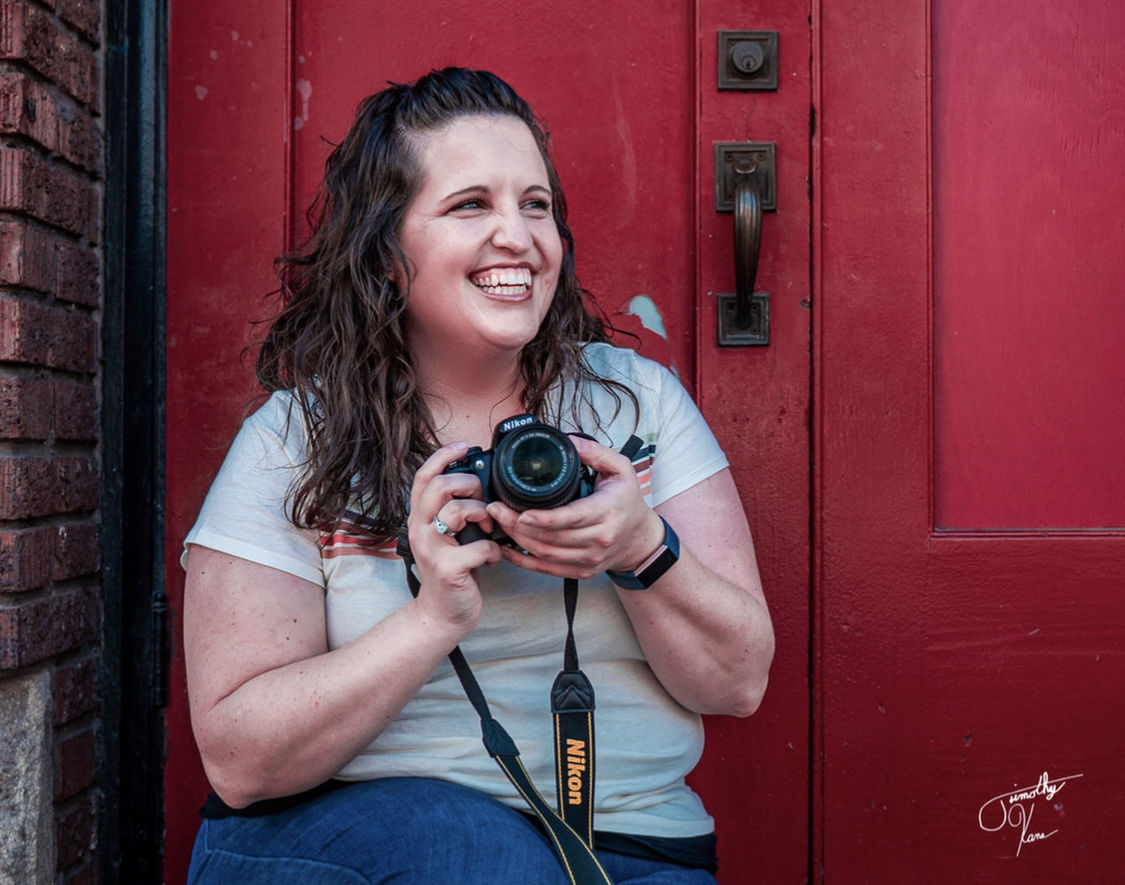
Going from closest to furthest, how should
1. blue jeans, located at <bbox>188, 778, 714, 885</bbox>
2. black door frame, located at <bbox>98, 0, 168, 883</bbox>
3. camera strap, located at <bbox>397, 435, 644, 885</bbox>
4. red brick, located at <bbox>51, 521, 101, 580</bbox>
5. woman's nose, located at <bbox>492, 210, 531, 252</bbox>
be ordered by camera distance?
blue jeans, located at <bbox>188, 778, 714, 885</bbox>, camera strap, located at <bbox>397, 435, 644, 885</bbox>, woman's nose, located at <bbox>492, 210, 531, 252</bbox>, red brick, located at <bbox>51, 521, 101, 580</bbox>, black door frame, located at <bbox>98, 0, 168, 883</bbox>

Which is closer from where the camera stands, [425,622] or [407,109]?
[425,622]

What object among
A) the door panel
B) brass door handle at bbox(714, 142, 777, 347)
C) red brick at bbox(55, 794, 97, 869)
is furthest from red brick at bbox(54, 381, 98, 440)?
the door panel

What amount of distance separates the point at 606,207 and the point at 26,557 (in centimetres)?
95

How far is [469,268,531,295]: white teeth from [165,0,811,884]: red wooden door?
0.36 metres

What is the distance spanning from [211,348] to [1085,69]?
1401 mm

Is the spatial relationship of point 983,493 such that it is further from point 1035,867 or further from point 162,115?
point 162,115

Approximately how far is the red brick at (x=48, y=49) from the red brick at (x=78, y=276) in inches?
8.4

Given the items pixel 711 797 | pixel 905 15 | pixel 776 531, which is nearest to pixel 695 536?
pixel 776 531

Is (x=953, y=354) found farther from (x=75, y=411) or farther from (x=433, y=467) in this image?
(x=75, y=411)

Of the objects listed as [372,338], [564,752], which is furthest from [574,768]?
[372,338]

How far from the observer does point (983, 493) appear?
1.59 meters

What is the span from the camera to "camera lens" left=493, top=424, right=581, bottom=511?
1.05 meters

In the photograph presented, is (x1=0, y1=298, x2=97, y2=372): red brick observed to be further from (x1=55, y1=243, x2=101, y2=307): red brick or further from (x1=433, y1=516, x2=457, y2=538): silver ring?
(x1=433, y1=516, x2=457, y2=538): silver ring

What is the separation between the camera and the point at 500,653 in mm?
1247
